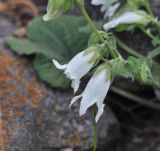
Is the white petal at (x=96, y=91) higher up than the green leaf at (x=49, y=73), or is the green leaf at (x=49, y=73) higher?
the white petal at (x=96, y=91)

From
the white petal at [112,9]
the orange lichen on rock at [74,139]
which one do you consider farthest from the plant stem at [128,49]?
the orange lichen on rock at [74,139]

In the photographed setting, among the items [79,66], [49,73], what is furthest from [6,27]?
[79,66]

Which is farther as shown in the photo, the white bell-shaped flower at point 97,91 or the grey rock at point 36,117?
the grey rock at point 36,117

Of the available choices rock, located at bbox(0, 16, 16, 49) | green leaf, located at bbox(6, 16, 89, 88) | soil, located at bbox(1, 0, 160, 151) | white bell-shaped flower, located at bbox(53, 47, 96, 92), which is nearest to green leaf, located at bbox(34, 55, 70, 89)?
green leaf, located at bbox(6, 16, 89, 88)

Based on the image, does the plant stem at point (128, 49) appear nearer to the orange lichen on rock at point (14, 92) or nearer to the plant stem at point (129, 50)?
the plant stem at point (129, 50)

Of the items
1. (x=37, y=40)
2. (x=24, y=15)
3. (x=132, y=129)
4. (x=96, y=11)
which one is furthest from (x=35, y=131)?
(x=24, y=15)

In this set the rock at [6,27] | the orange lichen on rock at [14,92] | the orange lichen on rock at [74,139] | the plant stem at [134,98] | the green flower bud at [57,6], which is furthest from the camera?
the rock at [6,27]

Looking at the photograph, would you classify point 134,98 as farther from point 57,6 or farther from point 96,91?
point 57,6
